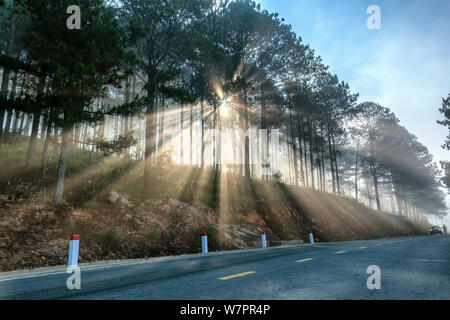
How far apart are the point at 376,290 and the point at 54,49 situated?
14.0 m

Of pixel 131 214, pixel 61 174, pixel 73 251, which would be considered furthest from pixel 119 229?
pixel 73 251

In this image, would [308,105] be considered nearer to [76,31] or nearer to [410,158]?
[76,31]

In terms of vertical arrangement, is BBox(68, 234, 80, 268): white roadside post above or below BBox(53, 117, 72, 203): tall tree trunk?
below

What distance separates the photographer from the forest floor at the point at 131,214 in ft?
31.0

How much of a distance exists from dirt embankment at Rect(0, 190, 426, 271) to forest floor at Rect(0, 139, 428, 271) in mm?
28

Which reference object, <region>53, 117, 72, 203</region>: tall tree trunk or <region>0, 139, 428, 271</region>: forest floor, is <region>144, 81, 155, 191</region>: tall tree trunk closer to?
<region>0, 139, 428, 271</region>: forest floor

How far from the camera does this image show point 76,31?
11953mm

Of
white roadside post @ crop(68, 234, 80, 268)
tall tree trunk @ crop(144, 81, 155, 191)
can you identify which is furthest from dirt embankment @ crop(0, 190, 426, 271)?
white roadside post @ crop(68, 234, 80, 268)

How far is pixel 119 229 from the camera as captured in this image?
11.3m

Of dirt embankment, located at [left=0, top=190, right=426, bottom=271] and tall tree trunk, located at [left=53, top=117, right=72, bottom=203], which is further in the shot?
tall tree trunk, located at [left=53, top=117, right=72, bottom=203]

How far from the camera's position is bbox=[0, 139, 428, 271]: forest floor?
372 inches
